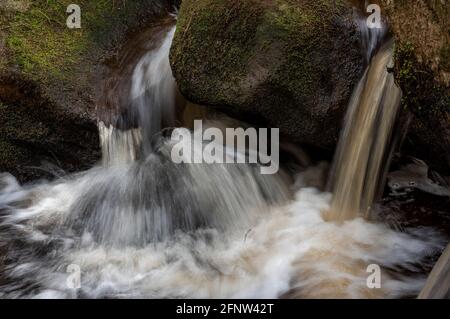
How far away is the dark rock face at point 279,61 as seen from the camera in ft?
15.0

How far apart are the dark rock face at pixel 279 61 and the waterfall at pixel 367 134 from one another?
11cm

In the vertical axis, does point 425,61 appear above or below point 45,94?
above

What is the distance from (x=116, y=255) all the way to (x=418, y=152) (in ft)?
8.41

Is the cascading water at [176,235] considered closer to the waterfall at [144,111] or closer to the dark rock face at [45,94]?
the waterfall at [144,111]

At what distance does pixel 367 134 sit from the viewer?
452cm

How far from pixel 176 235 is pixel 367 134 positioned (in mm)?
1788

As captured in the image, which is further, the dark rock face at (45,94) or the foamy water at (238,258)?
the dark rock face at (45,94)

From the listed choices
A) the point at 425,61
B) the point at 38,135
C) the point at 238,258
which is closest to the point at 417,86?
the point at 425,61

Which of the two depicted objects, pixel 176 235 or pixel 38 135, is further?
pixel 38 135

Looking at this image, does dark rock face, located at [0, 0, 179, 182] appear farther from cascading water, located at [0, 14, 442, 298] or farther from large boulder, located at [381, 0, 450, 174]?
large boulder, located at [381, 0, 450, 174]

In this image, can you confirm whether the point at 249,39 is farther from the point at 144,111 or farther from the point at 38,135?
the point at 38,135

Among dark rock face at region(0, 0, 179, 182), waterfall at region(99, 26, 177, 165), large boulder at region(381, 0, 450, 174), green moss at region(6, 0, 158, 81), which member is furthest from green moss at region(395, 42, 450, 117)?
green moss at region(6, 0, 158, 81)

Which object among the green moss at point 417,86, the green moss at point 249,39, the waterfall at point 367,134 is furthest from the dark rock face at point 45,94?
the green moss at point 417,86
